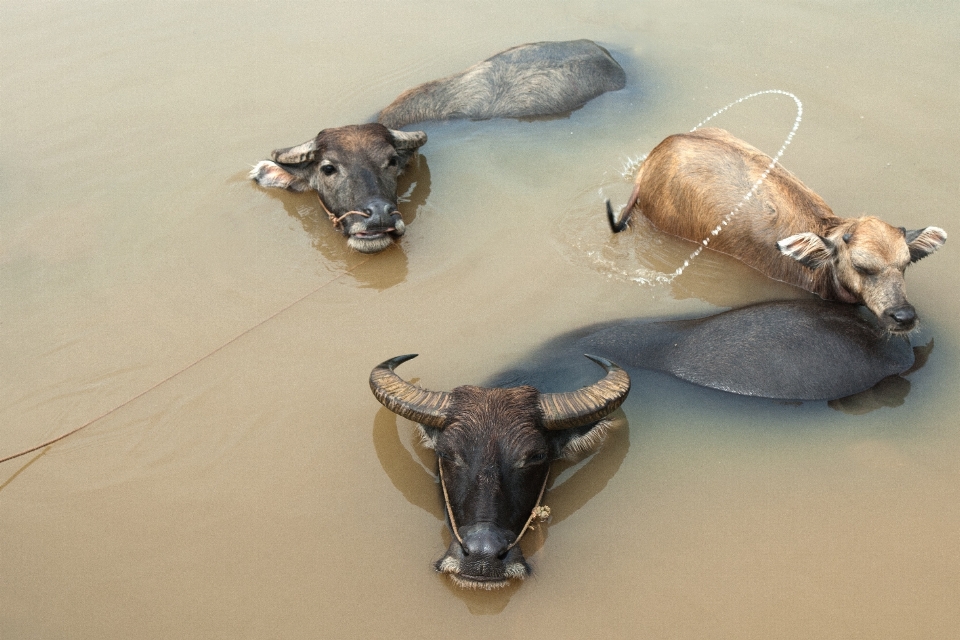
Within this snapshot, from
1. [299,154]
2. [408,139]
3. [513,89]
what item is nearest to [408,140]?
[408,139]

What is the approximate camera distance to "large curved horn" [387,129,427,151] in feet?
19.7

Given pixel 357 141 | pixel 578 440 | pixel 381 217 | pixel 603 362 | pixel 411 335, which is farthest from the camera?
pixel 357 141

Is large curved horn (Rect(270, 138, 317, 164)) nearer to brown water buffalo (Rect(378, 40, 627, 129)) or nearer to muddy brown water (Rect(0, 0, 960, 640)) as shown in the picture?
muddy brown water (Rect(0, 0, 960, 640))

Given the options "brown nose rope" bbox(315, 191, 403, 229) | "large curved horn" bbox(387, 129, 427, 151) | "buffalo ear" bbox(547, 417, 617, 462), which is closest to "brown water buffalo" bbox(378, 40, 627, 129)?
"large curved horn" bbox(387, 129, 427, 151)

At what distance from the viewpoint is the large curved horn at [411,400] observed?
3592 millimetres

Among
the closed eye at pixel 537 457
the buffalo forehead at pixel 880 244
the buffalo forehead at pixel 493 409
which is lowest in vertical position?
the closed eye at pixel 537 457

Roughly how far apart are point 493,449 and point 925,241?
287 centimetres

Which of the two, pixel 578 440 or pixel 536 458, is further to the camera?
pixel 578 440

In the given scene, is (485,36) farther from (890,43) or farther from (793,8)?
(890,43)

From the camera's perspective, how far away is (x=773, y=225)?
16.5ft

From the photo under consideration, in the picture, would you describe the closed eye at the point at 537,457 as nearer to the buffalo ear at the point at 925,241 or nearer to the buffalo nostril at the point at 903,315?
the buffalo nostril at the point at 903,315

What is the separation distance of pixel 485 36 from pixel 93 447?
5.60m

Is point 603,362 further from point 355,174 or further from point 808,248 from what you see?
point 355,174

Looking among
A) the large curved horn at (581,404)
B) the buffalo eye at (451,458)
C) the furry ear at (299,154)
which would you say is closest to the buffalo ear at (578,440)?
the large curved horn at (581,404)
